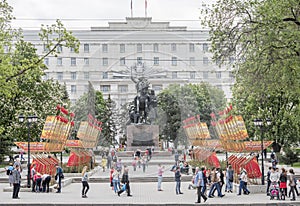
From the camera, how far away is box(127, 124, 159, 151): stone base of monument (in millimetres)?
57906

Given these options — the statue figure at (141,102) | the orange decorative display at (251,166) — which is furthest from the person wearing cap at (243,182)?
the statue figure at (141,102)

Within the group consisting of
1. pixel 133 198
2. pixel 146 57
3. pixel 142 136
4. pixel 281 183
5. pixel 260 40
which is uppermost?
pixel 146 57

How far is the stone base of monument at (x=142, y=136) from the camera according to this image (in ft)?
190

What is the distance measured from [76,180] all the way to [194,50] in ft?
104

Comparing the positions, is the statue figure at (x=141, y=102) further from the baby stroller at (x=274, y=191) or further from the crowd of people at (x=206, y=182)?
the baby stroller at (x=274, y=191)

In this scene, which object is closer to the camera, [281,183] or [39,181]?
[281,183]

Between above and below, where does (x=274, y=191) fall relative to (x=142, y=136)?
below

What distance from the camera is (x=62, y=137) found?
110 feet

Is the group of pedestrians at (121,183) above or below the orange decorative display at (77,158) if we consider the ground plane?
below

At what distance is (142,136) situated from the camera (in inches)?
2297

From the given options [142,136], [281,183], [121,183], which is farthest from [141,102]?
[281,183]

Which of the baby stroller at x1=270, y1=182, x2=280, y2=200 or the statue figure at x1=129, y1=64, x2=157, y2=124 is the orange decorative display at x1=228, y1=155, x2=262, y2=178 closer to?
the baby stroller at x1=270, y1=182, x2=280, y2=200

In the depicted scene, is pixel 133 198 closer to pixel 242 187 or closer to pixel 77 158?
pixel 242 187

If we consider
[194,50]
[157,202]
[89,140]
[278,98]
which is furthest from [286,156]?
[157,202]
